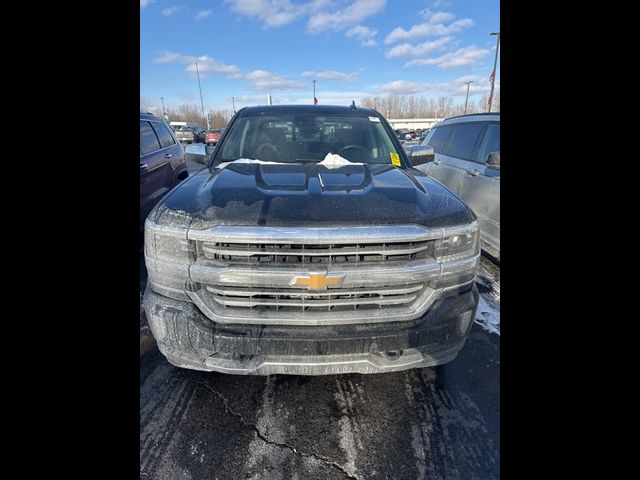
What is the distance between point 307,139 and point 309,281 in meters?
2.10

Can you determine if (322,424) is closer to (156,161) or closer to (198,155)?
(198,155)

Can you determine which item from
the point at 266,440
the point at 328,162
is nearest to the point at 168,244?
the point at 266,440

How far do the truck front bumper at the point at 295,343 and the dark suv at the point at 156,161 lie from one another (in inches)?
146

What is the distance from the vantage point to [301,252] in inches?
67.4

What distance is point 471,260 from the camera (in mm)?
1963

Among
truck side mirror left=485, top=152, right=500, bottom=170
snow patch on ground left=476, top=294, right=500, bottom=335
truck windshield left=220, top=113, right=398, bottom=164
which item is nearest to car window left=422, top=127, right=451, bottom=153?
truck side mirror left=485, top=152, right=500, bottom=170

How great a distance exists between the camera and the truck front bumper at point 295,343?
5.69 ft

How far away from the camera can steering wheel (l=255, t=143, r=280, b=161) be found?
3.17 meters

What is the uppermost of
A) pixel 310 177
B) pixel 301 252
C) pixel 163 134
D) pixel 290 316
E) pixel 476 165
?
pixel 163 134
